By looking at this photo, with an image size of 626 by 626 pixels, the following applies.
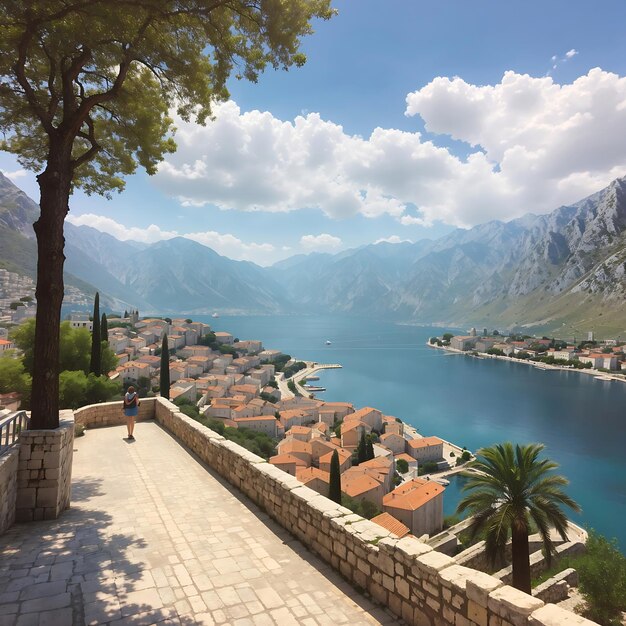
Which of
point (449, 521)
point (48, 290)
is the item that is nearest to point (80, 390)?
point (48, 290)

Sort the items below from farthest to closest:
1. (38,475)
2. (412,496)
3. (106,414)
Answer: (412,496)
(106,414)
(38,475)

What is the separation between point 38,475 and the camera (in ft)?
20.8

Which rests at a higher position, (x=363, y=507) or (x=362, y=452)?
(x=363, y=507)

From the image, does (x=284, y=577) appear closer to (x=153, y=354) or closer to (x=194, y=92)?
(x=194, y=92)

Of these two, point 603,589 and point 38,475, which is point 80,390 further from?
point 603,589

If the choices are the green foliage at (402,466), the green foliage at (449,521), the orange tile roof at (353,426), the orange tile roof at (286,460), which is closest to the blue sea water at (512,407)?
the green foliage at (449,521)

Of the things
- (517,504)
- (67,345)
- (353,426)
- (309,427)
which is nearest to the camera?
(517,504)

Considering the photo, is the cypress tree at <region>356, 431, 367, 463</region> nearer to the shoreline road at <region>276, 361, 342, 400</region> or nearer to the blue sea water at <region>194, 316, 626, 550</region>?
the blue sea water at <region>194, 316, 626, 550</region>

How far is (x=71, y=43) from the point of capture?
681 cm

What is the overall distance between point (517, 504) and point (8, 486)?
13.7 meters

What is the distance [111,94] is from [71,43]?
2.90ft

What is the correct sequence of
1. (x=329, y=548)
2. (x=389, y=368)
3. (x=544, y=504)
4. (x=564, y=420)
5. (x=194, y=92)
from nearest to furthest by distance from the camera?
(x=329, y=548) → (x=194, y=92) → (x=544, y=504) → (x=564, y=420) → (x=389, y=368)

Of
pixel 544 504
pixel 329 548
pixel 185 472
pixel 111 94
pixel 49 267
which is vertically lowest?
pixel 544 504

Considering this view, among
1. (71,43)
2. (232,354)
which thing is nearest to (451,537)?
(71,43)
